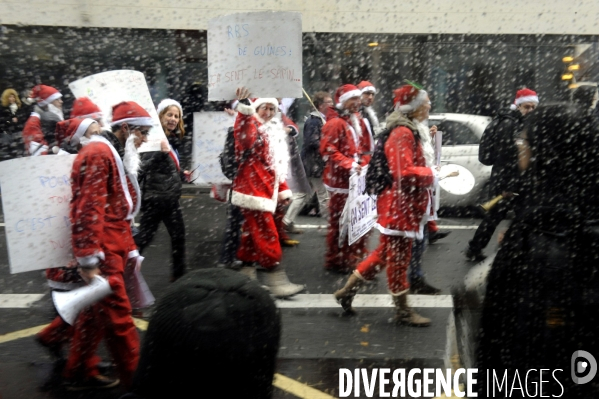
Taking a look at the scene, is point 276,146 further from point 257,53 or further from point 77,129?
point 77,129

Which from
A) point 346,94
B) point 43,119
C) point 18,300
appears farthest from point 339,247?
point 43,119

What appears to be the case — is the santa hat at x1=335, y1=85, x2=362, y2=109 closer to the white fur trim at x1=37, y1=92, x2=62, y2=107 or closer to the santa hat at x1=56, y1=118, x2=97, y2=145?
the santa hat at x1=56, y1=118, x2=97, y2=145

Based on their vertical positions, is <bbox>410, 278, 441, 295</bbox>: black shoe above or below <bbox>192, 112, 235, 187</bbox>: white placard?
below

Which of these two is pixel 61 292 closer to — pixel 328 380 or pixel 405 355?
pixel 328 380

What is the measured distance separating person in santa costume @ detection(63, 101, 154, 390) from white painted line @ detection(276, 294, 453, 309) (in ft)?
6.06

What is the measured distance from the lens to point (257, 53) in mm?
4137

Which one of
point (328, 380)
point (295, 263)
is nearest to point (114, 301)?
point (328, 380)

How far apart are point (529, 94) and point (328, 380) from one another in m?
4.08

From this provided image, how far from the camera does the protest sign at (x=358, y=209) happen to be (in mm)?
5594

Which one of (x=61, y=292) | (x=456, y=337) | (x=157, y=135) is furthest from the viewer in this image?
(x=157, y=135)

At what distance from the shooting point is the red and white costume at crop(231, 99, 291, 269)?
4.89 meters

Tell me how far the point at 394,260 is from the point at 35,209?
229 centimetres

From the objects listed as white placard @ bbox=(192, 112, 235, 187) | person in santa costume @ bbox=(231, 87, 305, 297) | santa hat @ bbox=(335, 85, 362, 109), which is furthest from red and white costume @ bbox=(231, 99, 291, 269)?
white placard @ bbox=(192, 112, 235, 187)

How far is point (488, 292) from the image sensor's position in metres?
2.07
